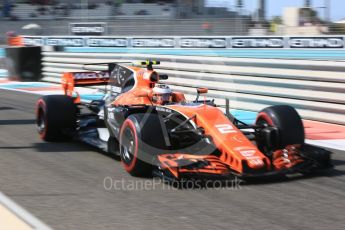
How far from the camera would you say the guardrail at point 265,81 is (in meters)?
9.77

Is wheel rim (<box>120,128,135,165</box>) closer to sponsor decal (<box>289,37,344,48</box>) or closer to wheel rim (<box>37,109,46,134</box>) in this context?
wheel rim (<box>37,109,46,134</box>)

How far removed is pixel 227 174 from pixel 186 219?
3.70 feet

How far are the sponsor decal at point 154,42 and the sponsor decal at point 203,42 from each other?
405mm

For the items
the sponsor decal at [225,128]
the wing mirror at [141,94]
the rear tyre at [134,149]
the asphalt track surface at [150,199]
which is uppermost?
the wing mirror at [141,94]

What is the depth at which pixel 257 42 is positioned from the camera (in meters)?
12.5

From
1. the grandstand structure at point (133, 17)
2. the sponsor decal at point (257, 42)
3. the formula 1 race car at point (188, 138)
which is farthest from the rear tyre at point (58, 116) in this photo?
the grandstand structure at point (133, 17)

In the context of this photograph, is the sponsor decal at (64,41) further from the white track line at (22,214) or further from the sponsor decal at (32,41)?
the white track line at (22,214)

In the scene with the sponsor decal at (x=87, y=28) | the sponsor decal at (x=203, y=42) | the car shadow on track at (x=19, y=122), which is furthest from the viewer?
the sponsor decal at (x=87, y=28)

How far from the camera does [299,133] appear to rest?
651cm

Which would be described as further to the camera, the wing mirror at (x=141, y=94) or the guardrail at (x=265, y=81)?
the guardrail at (x=265, y=81)

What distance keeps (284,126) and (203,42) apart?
25.3 feet

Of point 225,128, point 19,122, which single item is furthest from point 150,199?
point 19,122

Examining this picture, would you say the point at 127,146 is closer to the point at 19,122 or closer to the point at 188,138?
the point at 188,138

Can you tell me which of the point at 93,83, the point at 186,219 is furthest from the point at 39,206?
the point at 93,83
